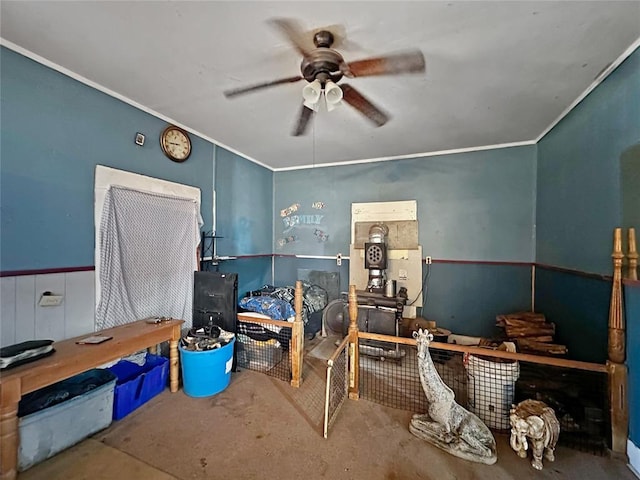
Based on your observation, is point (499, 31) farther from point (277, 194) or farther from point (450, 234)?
point (277, 194)

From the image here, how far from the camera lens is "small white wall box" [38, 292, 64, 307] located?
1829 mm

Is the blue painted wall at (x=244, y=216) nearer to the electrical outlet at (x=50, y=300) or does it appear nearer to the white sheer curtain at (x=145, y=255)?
the white sheer curtain at (x=145, y=255)

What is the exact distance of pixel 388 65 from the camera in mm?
1625

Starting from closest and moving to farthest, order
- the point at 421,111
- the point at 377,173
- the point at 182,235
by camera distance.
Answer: the point at 421,111 < the point at 182,235 < the point at 377,173

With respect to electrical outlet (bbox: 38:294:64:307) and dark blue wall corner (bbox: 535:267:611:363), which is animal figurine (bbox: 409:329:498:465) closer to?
dark blue wall corner (bbox: 535:267:611:363)

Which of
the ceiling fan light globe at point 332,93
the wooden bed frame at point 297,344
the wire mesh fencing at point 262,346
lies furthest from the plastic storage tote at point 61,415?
the ceiling fan light globe at point 332,93

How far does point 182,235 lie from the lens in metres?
2.80

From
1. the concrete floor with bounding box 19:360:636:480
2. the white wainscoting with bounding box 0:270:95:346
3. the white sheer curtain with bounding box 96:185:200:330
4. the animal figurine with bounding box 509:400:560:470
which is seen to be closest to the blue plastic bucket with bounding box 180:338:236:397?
the concrete floor with bounding box 19:360:636:480

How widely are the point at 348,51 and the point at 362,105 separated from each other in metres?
0.64

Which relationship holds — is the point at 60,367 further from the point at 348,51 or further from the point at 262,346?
the point at 348,51

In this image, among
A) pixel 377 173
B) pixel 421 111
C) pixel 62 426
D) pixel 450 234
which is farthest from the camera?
pixel 377 173

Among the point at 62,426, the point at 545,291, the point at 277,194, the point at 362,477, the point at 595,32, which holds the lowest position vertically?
the point at 362,477

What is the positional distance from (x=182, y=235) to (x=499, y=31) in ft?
9.94

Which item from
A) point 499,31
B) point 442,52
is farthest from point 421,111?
point 499,31
